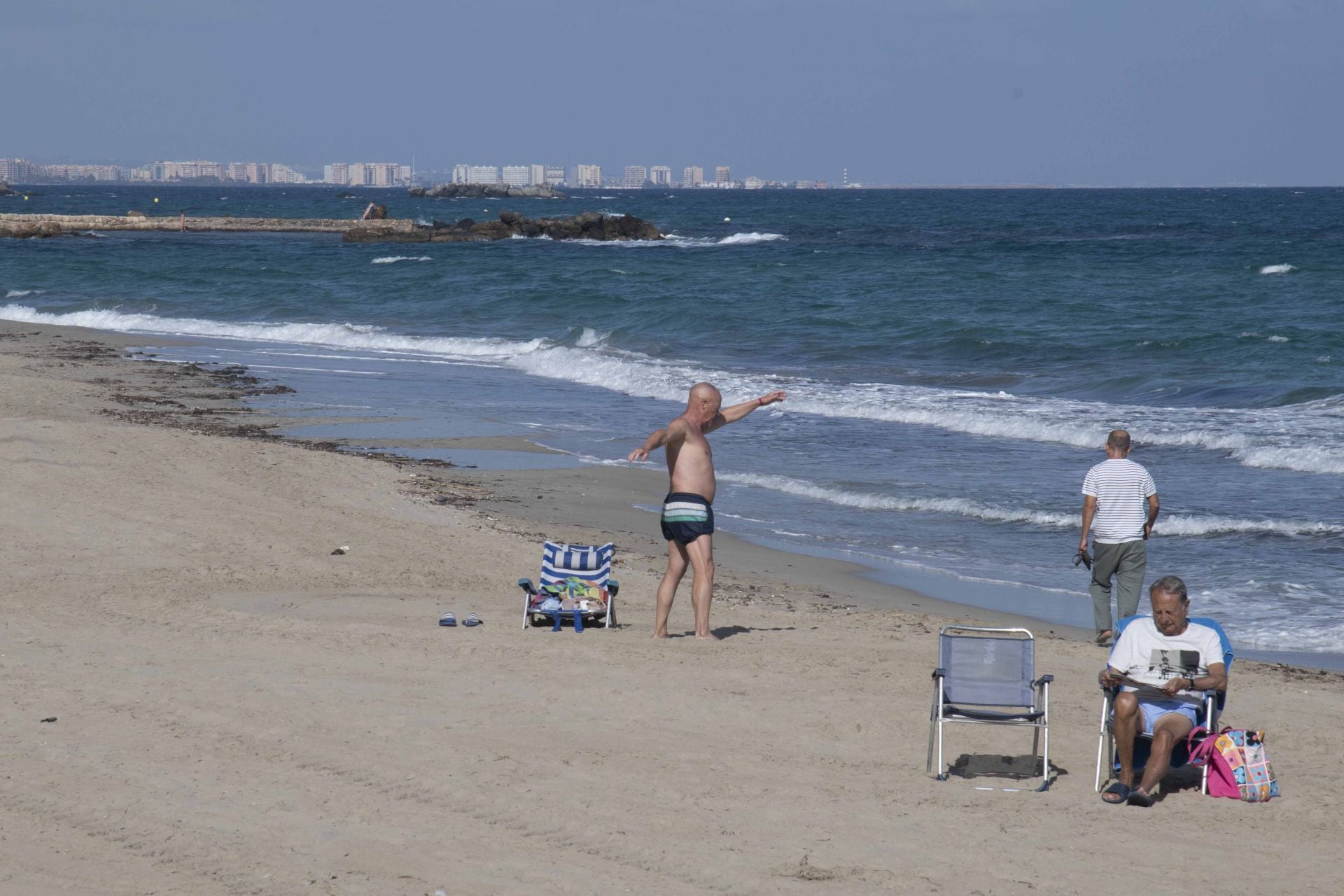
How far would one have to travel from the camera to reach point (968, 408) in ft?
59.5

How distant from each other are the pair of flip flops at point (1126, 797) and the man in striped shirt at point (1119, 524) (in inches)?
109

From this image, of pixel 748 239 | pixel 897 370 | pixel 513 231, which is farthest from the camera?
pixel 513 231

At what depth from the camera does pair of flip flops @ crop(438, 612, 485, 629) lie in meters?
7.97

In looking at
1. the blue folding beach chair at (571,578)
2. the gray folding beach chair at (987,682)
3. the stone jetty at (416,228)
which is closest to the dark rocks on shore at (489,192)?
the stone jetty at (416,228)

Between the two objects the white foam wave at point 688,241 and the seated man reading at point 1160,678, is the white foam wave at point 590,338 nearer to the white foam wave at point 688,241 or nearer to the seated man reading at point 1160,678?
the seated man reading at point 1160,678

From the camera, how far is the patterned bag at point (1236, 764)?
5605 millimetres

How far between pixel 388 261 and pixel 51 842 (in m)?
45.8

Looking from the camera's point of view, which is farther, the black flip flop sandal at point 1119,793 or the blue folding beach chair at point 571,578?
the blue folding beach chair at point 571,578

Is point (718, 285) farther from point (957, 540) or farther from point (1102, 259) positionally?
point (957, 540)

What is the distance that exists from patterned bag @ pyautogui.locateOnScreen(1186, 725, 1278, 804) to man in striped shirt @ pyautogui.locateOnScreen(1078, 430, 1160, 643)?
257cm

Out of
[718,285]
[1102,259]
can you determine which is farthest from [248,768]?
[1102,259]

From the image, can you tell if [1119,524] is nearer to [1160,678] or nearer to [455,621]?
[1160,678]

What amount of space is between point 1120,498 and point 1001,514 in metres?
3.59

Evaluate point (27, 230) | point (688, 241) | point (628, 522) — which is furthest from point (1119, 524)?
point (27, 230)
